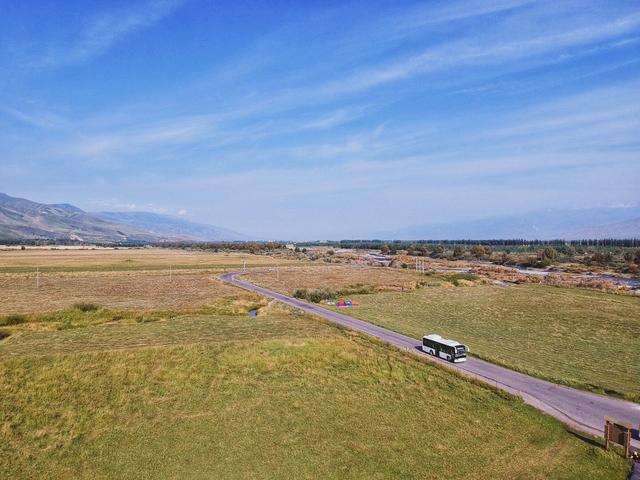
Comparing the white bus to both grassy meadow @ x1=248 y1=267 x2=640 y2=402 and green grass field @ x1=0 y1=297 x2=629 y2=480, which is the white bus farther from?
grassy meadow @ x1=248 y1=267 x2=640 y2=402

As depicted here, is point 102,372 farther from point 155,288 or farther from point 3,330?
point 155,288

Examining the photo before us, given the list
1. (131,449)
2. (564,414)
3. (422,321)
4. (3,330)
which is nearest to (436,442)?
(564,414)

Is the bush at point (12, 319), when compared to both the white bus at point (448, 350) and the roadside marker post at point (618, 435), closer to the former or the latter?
the white bus at point (448, 350)

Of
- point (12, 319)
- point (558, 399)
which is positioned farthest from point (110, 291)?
point (558, 399)

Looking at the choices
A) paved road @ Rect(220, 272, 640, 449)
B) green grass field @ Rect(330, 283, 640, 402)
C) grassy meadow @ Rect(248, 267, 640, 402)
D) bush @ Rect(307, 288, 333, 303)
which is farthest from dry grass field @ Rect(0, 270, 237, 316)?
paved road @ Rect(220, 272, 640, 449)

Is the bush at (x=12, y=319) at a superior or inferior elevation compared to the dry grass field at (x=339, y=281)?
inferior

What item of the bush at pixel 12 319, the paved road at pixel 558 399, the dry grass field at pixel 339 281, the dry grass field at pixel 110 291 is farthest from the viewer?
the dry grass field at pixel 339 281

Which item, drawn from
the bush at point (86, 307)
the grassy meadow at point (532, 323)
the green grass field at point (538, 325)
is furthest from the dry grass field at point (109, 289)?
the green grass field at point (538, 325)
